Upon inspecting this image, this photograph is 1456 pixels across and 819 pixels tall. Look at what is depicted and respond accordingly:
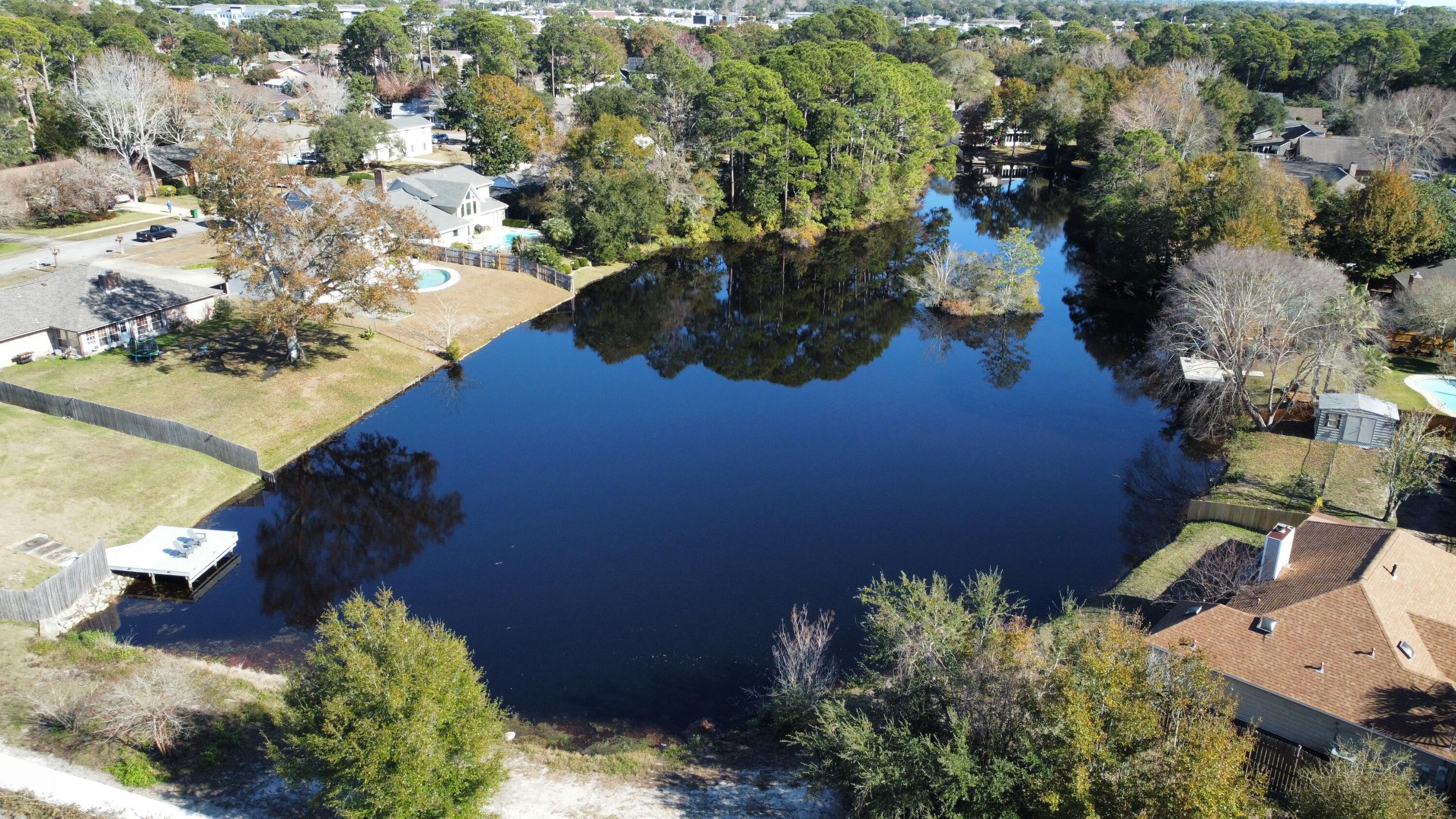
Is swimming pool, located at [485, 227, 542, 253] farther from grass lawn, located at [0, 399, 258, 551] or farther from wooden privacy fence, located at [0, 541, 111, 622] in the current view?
wooden privacy fence, located at [0, 541, 111, 622]

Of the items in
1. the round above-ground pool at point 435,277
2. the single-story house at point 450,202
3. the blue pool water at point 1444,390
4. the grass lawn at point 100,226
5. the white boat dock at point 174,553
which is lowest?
the white boat dock at point 174,553

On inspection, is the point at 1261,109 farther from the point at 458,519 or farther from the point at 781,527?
the point at 458,519

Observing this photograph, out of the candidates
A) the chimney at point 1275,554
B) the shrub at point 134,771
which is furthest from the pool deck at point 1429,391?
the shrub at point 134,771

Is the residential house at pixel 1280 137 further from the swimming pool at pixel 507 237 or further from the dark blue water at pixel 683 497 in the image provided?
the swimming pool at pixel 507 237

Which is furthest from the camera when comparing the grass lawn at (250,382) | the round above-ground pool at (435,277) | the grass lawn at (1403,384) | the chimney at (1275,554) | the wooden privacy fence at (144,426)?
the round above-ground pool at (435,277)

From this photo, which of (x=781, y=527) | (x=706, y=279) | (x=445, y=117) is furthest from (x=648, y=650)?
(x=445, y=117)

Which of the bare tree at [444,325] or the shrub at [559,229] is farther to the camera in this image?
the shrub at [559,229]
